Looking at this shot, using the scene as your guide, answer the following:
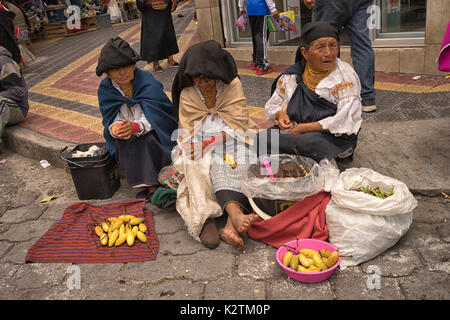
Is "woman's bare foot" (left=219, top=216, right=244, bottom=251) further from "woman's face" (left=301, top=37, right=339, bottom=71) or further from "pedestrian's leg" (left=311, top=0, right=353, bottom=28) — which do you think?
"pedestrian's leg" (left=311, top=0, right=353, bottom=28)

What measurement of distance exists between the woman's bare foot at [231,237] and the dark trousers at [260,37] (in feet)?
13.8

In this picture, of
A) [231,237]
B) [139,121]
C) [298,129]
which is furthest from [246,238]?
[139,121]

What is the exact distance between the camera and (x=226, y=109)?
11.8ft

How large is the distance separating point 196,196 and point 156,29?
4.97 meters

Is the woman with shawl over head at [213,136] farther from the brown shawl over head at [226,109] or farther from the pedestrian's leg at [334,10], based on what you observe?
the pedestrian's leg at [334,10]

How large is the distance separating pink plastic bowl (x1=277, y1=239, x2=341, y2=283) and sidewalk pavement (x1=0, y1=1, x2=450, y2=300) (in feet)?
0.15

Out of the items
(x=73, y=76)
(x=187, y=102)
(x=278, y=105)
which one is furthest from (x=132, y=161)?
(x=73, y=76)

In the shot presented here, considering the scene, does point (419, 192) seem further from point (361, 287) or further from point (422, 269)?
point (361, 287)

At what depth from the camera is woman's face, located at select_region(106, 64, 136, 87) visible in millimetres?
3705

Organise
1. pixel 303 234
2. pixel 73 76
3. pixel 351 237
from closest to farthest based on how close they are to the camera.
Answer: pixel 351 237 → pixel 303 234 → pixel 73 76

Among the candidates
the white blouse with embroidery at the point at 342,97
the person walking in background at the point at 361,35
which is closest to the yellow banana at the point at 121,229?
the white blouse with embroidery at the point at 342,97

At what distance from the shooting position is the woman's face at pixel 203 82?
3.40 metres

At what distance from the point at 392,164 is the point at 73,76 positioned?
6425mm
